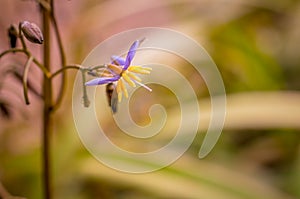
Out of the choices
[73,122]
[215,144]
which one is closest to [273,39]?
[215,144]

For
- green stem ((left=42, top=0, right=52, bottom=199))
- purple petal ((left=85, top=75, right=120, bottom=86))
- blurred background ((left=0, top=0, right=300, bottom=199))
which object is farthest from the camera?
blurred background ((left=0, top=0, right=300, bottom=199))

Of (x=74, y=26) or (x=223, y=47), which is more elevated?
(x=223, y=47)

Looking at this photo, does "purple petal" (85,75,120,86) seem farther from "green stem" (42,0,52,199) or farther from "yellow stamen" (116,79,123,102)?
"green stem" (42,0,52,199)

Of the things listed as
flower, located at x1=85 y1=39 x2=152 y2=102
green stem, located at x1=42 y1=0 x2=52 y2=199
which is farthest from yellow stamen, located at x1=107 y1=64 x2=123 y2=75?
green stem, located at x1=42 y1=0 x2=52 y2=199

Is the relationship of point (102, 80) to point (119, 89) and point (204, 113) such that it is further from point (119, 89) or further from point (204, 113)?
point (204, 113)

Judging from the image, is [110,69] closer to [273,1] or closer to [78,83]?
[78,83]
